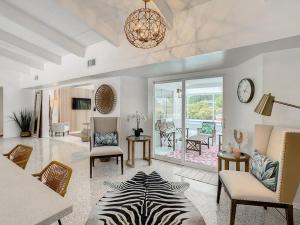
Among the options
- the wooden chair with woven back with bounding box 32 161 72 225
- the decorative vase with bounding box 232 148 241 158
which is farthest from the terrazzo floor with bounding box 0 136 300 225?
the wooden chair with woven back with bounding box 32 161 72 225

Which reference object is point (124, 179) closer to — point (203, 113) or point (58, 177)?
point (58, 177)

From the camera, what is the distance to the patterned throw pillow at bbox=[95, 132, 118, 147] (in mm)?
4199

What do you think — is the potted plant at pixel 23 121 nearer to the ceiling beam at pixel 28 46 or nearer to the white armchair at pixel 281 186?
the ceiling beam at pixel 28 46

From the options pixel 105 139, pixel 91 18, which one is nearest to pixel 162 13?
pixel 91 18

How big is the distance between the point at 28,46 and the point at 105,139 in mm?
3346

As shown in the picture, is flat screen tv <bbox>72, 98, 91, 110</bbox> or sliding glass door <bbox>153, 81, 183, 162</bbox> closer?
sliding glass door <bbox>153, 81, 183, 162</bbox>

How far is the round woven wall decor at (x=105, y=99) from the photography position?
16.2 ft

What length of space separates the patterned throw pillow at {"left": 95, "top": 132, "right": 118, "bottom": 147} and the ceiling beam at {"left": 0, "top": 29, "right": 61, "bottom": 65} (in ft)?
9.84

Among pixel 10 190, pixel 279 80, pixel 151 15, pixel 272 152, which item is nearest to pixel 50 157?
pixel 10 190

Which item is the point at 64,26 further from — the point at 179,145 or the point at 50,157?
the point at 179,145

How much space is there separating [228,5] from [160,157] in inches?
145

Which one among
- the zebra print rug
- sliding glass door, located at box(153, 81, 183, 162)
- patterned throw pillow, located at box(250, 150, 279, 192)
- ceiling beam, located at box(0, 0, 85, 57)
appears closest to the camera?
patterned throw pillow, located at box(250, 150, 279, 192)

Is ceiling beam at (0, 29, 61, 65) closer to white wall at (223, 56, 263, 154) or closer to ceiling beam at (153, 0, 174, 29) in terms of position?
ceiling beam at (153, 0, 174, 29)

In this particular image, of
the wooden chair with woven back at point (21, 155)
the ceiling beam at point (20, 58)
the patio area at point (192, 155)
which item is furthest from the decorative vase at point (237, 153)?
the ceiling beam at point (20, 58)
